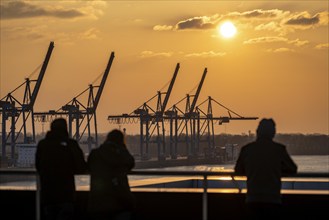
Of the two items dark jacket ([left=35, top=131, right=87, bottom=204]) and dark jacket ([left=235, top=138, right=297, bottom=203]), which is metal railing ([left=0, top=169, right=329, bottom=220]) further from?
dark jacket ([left=35, top=131, right=87, bottom=204])

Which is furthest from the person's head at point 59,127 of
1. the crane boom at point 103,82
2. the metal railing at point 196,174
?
the crane boom at point 103,82

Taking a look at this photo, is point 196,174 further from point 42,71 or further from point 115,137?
point 42,71

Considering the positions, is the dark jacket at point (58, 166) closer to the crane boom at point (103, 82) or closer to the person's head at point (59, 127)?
the person's head at point (59, 127)

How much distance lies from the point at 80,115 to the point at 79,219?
14367 centimetres

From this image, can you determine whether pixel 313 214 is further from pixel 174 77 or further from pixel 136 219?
pixel 174 77

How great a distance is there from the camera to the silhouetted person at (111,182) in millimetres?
7828

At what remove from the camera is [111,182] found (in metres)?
7.83

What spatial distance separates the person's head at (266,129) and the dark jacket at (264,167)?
4cm

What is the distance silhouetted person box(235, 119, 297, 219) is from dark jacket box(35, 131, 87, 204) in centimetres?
157

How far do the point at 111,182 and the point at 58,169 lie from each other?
0.68 m

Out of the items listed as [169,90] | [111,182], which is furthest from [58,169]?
[169,90]

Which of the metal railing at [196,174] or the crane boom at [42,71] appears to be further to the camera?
the crane boom at [42,71]

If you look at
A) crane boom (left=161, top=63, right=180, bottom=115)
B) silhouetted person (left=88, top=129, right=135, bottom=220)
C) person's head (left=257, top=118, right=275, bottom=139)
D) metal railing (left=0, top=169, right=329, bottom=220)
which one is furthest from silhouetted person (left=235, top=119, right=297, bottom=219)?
crane boom (left=161, top=63, right=180, bottom=115)

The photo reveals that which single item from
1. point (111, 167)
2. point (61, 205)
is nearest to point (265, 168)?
point (111, 167)
